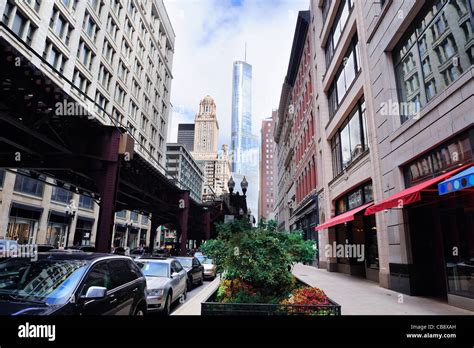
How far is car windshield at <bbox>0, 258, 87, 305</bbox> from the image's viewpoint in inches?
161

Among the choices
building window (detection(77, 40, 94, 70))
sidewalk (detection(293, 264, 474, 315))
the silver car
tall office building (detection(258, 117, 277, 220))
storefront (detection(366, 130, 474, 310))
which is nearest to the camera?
sidewalk (detection(293, 264, 474, 315))

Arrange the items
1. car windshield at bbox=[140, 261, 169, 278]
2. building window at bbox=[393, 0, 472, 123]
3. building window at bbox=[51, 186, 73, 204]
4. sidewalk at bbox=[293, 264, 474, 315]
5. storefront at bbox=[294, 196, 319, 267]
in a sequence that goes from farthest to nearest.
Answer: building window at bbox=[51, 186, 73, 204] < storefront at bbox=[294, 196, 319, 267] < car windshield at bbox=[140, 261, 169, 278] < building window at bbox=[393, 0, 472, 123] < sidewalk at bbox=[293, 264, 474, 315]

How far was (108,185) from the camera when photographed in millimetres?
11469

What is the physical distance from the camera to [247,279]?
21.1 ft

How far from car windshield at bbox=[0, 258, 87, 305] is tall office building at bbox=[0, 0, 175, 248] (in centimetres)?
1020

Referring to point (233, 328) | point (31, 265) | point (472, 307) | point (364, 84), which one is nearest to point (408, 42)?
point (364, 84)

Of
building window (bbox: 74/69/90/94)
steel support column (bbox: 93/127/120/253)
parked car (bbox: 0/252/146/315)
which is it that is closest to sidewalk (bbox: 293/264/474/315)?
parked car (bbox: 0/252/146/315)

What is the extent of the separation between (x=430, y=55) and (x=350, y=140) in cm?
840

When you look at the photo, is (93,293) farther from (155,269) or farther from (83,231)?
(83,231)

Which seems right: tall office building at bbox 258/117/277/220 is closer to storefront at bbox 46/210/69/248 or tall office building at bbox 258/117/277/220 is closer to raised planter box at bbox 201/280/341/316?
storefront at bbox 46/210/69/248

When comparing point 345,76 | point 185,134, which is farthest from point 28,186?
point 185,134

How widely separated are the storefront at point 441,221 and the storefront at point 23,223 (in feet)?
97.9

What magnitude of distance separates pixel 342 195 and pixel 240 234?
49.7 ft

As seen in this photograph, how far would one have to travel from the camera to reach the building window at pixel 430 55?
28.7 feet
